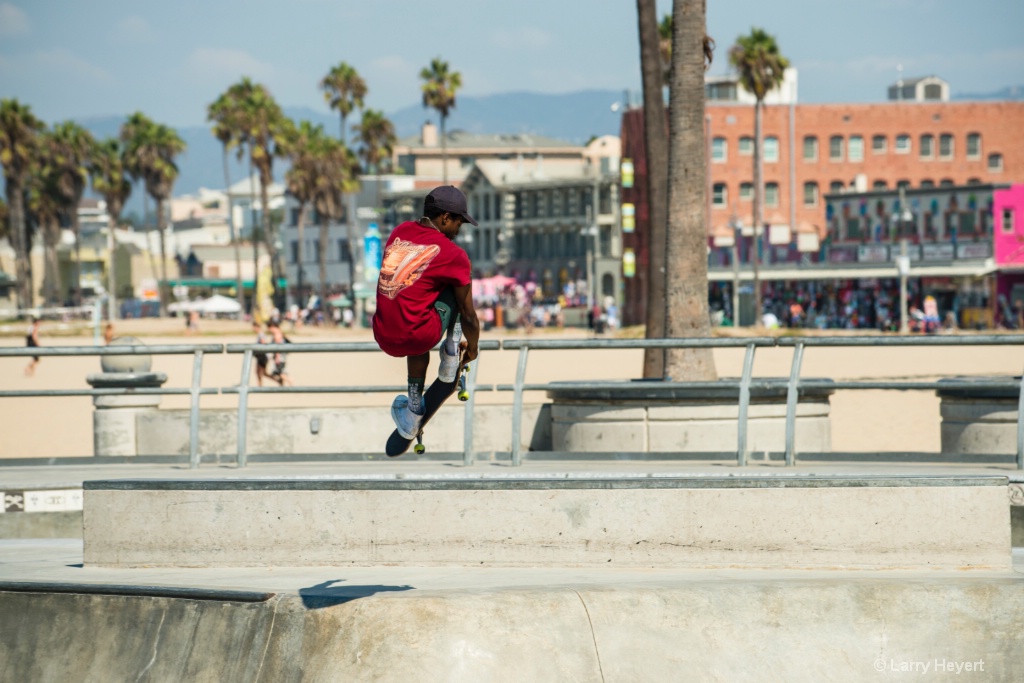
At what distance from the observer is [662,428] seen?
13234 millimetres

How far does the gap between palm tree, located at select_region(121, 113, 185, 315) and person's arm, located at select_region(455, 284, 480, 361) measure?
101 m

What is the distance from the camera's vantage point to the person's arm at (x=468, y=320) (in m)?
6.37

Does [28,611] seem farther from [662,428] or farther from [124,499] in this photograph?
[662,428]

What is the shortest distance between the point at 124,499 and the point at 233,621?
7.00ft

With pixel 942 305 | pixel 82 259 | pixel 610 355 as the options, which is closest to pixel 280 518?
pixel 610 355

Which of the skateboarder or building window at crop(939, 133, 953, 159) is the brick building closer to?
building window at crop(939, 133, 953, 159)

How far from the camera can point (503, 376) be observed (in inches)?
1378

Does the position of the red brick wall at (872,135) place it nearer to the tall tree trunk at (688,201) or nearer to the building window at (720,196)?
the building window at (720,196)

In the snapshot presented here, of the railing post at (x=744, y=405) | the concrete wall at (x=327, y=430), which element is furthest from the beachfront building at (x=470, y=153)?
the railing post at (x=744, y=405)

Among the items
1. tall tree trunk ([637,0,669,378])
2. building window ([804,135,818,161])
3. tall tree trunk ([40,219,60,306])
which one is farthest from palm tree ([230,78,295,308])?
tall tree trunk ([637,0,669,378])

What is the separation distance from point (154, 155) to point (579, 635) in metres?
103

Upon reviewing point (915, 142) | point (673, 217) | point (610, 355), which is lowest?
point (610, 355)

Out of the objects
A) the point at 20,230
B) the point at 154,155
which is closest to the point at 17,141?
the point at 20,230

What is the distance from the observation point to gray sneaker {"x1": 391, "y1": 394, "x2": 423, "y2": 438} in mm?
6871
